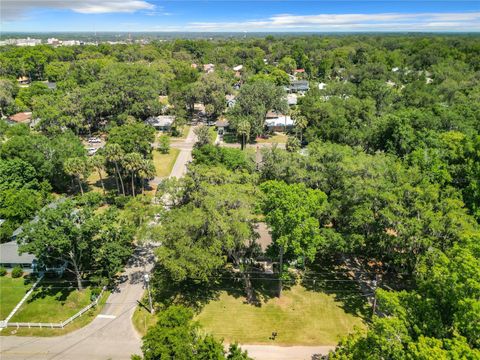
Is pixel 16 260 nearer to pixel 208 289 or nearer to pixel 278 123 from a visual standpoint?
pixel 208 289

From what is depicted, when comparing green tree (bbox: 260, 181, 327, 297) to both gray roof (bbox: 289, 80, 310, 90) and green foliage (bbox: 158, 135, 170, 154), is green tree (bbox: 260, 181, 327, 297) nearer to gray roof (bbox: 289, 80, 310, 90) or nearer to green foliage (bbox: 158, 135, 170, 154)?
green foliage (bbox: 158, 135, 170, 154)

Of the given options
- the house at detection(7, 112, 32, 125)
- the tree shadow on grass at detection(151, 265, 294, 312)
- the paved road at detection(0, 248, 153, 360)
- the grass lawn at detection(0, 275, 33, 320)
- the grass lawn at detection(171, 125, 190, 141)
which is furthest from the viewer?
the house at detection(7, 112, 32, 125)

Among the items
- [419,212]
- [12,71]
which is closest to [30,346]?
[419,212]

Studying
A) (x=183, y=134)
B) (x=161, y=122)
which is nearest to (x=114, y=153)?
(x=183, y=134)

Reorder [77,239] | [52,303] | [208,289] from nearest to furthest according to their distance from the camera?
1. [77,239]
2. [52,303]
3. [208,289]

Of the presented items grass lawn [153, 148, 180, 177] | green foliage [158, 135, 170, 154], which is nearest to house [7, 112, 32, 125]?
green foliage [158, 135, 170, 154]

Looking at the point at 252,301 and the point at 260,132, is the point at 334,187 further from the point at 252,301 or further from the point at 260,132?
the point at 260,132
